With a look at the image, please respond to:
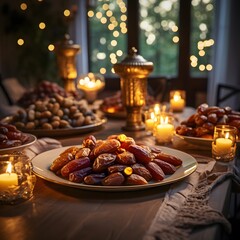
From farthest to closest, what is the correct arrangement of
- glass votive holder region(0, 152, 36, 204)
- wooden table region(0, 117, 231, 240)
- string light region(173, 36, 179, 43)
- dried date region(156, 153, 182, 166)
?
string light region(173, 36, 179, 43), dried date region(156, 153, 182, 166), glass votive holder region(0, 152, 36, 204), wooden table region(0, 117, 231, 240)

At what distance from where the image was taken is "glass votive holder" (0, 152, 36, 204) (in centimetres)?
85

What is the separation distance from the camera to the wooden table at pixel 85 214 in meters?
0.70

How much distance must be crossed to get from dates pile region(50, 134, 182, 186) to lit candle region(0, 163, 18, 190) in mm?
126

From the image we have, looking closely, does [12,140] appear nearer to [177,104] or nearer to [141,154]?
[141,154]

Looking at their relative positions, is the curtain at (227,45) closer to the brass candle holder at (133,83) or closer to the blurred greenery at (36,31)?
the blurred greenery at (36,31)

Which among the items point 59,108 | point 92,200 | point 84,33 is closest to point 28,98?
point 59,108

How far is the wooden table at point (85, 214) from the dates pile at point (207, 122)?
14.3 inches

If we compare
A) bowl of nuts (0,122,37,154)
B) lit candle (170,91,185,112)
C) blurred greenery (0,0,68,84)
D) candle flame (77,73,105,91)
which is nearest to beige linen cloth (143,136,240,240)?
bowl of nuts (0,122,37,154)

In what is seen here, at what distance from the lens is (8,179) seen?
2.85ft

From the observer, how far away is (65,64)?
2338 mm

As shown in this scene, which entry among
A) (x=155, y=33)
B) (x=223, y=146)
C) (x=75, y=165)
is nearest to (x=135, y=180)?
(x=75, y=165)

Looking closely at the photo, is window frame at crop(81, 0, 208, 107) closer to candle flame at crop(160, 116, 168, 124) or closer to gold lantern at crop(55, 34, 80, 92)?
gold lantern at crop(55, 34, 80, 92)

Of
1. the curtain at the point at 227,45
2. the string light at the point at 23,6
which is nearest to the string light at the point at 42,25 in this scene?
the string light at the point at 23,6

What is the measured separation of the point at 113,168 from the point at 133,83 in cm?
80
